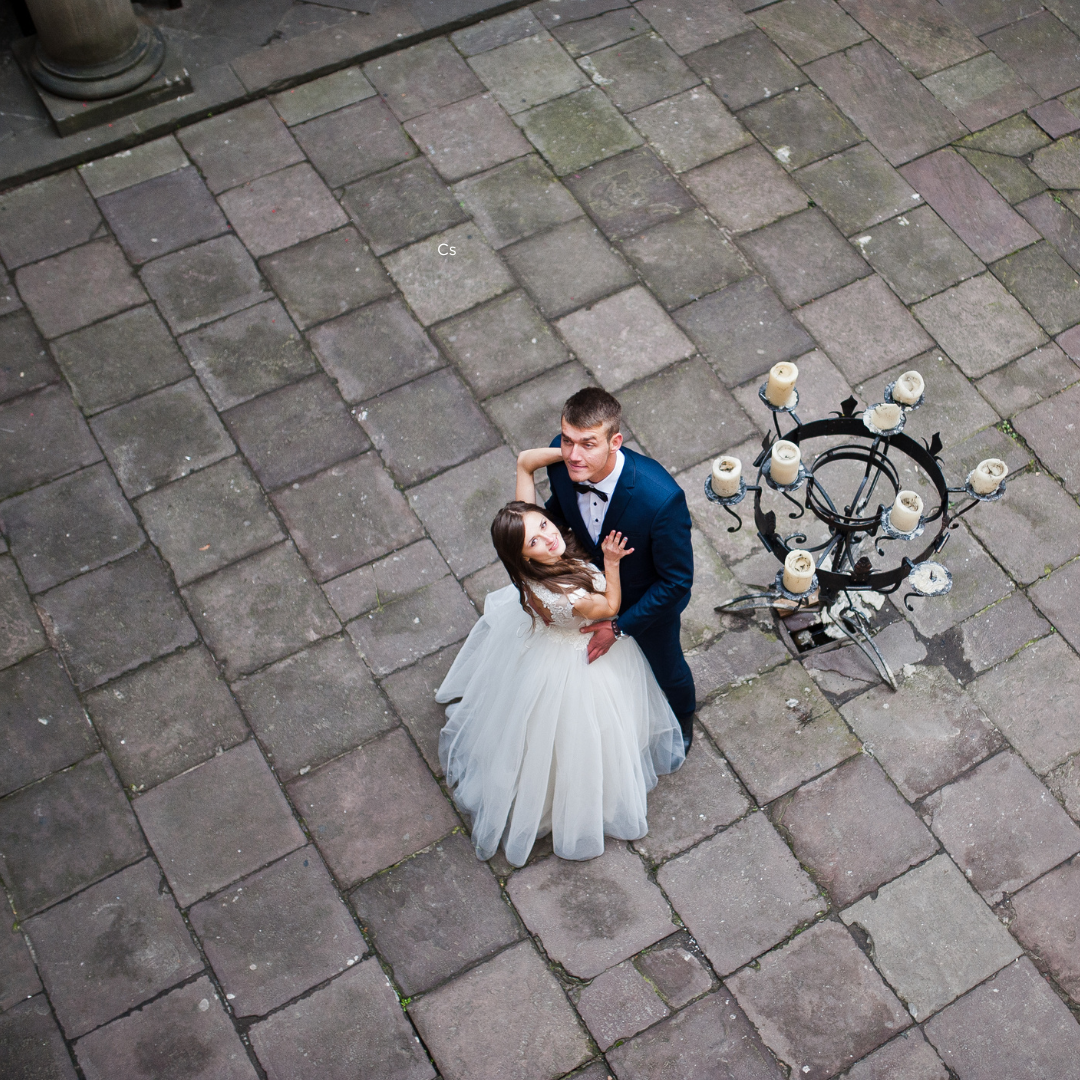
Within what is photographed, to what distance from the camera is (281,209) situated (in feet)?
18.9

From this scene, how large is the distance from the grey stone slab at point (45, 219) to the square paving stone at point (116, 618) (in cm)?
202

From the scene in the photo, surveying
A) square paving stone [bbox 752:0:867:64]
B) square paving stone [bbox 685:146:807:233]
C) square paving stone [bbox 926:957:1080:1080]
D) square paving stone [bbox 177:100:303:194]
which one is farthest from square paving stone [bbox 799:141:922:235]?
square paving stone [bbox 926:957:1080:1080]

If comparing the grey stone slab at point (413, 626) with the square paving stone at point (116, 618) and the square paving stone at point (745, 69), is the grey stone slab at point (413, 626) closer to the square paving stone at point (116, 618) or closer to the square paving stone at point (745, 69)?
the square paving stone at point (116, 618)

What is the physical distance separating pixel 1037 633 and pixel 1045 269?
2.23 meters

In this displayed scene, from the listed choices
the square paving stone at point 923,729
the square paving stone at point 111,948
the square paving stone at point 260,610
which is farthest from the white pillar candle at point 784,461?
the square paving stone at point 111,948

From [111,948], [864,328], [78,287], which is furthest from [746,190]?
[111,948]

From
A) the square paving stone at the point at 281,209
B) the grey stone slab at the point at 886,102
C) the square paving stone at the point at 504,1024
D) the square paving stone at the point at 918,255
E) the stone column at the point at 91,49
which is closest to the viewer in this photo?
the square paving stone at the point at 504,1024

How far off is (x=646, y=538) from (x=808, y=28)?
4796mm

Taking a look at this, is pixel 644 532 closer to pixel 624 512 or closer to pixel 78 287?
pixel 624 512

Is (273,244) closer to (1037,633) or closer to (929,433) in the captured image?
(929,433)

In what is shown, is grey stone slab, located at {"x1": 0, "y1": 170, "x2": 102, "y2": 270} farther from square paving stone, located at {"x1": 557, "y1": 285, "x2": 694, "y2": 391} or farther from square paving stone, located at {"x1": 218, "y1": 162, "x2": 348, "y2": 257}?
square paving stone, located at {"x1": 557, "y1": 285, "x2": 694, "y2": 391}

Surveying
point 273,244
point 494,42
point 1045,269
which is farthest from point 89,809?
point 1045,269

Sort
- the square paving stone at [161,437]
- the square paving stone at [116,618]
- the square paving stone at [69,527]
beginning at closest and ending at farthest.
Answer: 1. the square paving stone at [116,618]
2. the square paving stone at [69,527]
3. the square paving stone at [161,437]

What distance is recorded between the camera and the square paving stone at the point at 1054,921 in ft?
12.7
